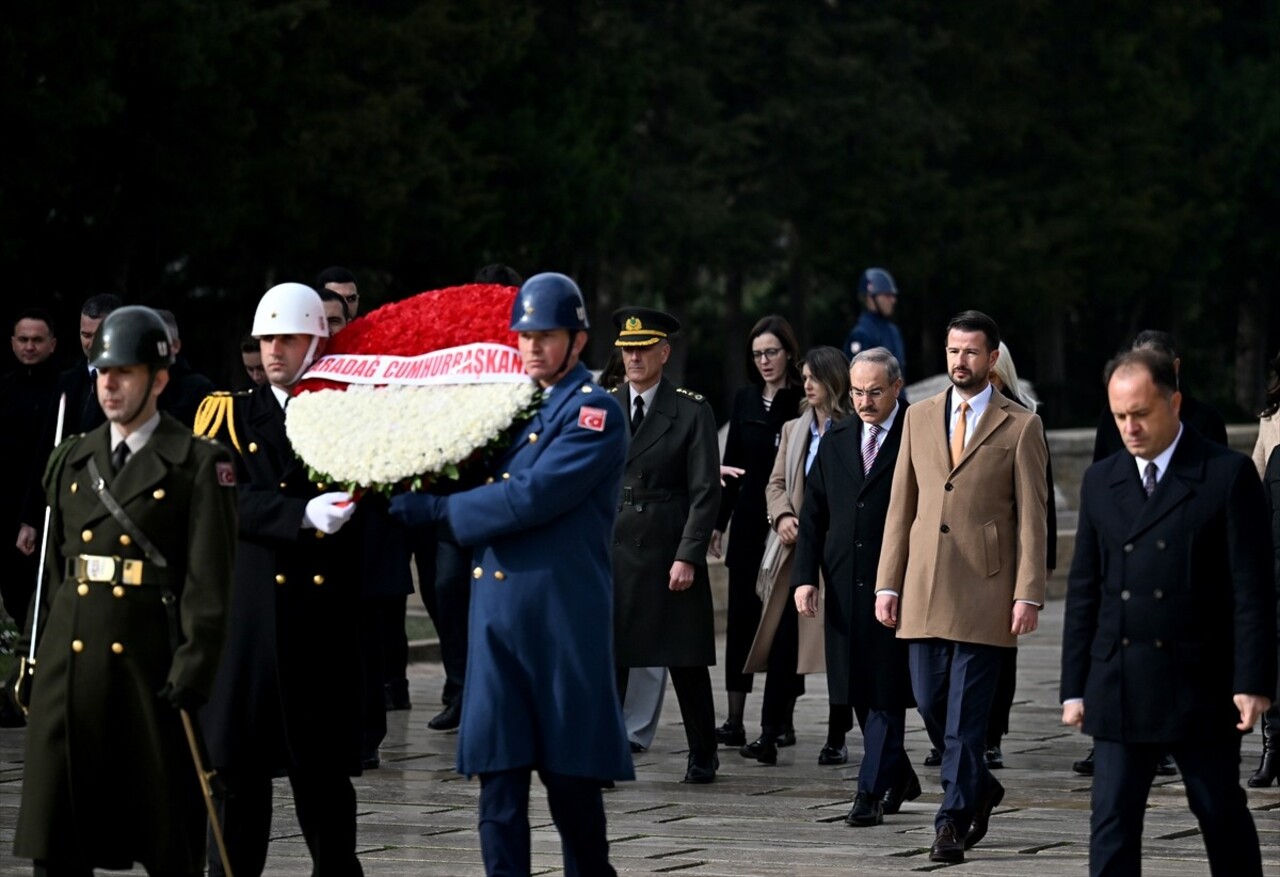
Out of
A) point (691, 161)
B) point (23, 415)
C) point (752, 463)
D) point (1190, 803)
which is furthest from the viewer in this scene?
point (691, 161)

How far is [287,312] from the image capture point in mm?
7523

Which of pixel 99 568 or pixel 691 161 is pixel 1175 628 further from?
pixel 691 161

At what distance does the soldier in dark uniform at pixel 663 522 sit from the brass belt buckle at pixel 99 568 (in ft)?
15.1

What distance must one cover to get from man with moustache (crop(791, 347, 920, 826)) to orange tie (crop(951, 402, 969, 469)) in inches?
31.1

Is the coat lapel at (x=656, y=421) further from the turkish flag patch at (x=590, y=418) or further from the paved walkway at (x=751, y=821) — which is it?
the turkish flag patch at (x=590, y=418)

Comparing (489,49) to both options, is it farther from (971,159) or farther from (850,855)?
(850,855)

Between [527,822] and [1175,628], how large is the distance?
1903mm

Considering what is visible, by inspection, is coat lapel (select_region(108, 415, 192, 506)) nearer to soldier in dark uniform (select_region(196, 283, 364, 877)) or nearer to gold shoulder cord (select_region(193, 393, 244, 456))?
soldier in dark uniform (select_region(196, 283, 364, 877))

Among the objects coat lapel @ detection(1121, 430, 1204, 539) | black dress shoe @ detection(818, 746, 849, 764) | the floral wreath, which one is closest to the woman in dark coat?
black dress shoe @ detection(818, 746, 849, 764)

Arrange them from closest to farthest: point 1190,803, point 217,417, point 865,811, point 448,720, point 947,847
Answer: point 1190,803
point 217,417
point 947,847
point 865,811
point 448,720

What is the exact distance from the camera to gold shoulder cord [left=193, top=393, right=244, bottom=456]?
7648mm

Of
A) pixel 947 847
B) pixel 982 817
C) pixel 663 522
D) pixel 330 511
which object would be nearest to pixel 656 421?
pixel 663 522

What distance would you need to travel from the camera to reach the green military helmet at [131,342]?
21.7ft

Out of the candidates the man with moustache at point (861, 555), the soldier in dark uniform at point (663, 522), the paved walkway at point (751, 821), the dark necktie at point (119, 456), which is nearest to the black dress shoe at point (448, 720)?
the paved walkway at point (751, 821)
